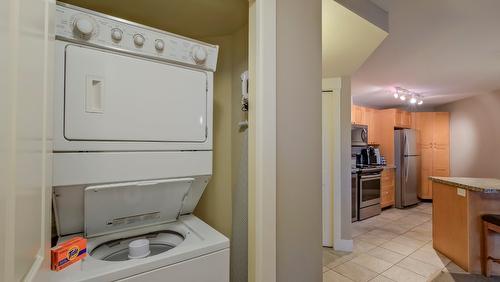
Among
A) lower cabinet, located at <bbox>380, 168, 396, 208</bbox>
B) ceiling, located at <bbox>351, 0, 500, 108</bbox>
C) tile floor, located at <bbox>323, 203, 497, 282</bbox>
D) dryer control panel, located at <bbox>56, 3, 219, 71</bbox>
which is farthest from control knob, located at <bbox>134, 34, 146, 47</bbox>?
lower cabinet, located at <bbox>380, 168, 396, 208</bbox>

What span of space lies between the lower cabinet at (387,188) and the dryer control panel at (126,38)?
4672mm

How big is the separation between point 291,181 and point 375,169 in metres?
3.89

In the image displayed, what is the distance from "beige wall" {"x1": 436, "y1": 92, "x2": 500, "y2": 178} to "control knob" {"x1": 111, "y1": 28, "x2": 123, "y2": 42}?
6.26 metres

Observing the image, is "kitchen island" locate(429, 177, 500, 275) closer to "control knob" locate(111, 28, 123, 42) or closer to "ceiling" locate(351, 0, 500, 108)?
"ceiling" locate(351, 0, 500, 108)

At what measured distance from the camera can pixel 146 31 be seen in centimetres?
101

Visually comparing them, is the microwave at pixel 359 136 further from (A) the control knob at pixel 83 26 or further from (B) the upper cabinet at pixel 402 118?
(A) the control knob at pixel 83 26

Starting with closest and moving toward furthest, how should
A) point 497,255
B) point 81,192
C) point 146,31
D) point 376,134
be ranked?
point 81,192, point 146,31, point 497,255, point 376,134

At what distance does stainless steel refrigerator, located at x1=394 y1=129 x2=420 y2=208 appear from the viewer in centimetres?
488

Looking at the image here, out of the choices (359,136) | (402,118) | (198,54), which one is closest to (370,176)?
(359,136)

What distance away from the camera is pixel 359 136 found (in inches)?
180

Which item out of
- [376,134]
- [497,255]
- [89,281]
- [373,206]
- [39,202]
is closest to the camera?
[39,202]

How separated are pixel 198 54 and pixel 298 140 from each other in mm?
637

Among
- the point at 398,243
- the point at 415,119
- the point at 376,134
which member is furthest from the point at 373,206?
the point at 415,119

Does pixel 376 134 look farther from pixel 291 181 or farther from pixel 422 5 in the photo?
pixel 291 181
